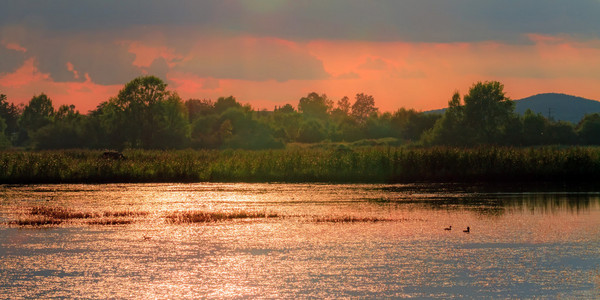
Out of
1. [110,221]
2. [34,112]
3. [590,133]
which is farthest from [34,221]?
[34,112]

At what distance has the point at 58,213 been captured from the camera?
28.3 meters

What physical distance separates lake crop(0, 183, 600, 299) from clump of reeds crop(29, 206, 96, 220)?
0.39 m

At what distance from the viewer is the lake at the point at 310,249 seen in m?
15.5

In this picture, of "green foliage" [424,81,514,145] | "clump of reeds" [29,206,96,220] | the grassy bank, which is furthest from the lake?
"green foliage" [424,81,514,145]

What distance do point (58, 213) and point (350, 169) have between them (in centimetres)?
2484

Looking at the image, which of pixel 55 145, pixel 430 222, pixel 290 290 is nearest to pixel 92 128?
pixel 55 145

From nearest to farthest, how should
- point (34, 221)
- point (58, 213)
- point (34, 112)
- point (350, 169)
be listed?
1. point (34, 221)
2. point (58, 213)
3. point (350, 169)
4. point (34, 112)

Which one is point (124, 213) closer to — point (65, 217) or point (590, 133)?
Result: point (65, 217)

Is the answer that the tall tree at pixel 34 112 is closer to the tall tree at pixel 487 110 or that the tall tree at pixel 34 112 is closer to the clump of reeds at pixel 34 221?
the tall tree at pixel 487 110

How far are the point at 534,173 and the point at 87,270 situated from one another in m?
37.4

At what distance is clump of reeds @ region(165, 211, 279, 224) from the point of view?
26828mm

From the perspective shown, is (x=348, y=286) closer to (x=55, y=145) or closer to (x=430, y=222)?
(x=430, y=222)

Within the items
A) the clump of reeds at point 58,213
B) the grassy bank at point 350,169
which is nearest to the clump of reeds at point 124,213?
the clump of reeds at point 58,213

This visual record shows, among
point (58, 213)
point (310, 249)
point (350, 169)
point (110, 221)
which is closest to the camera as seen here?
point (310, 249)
